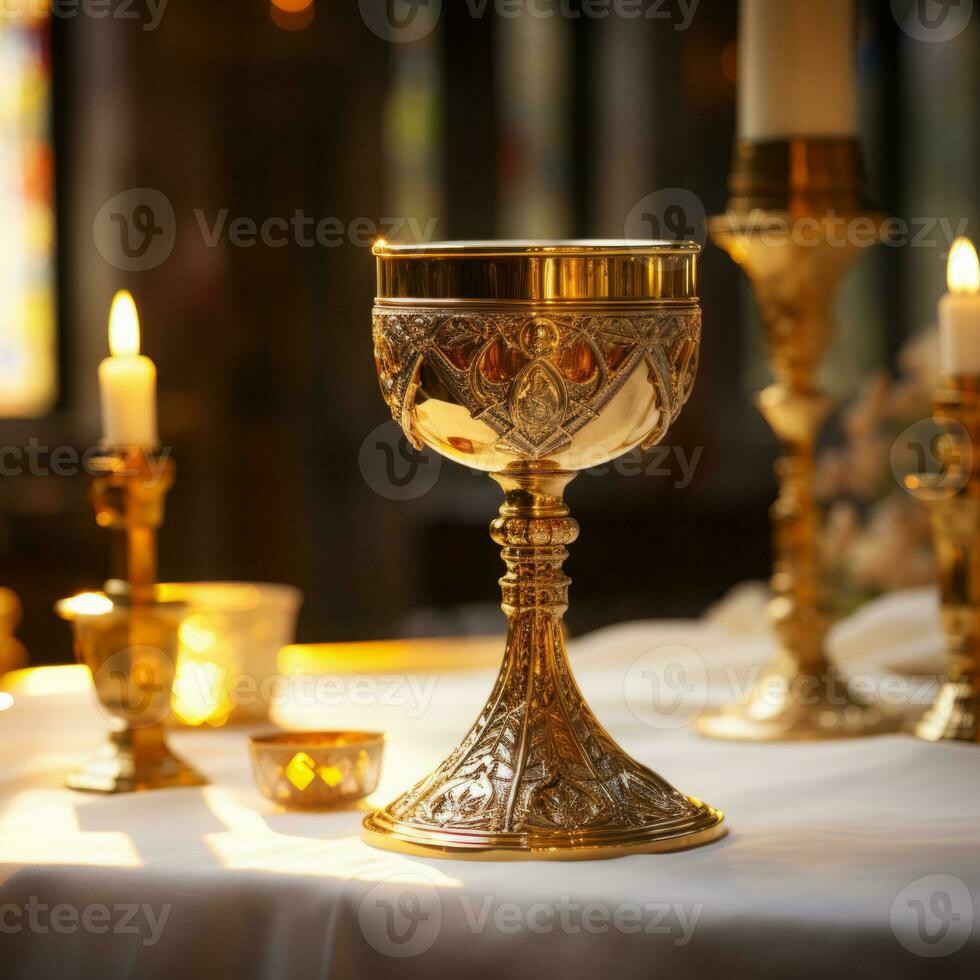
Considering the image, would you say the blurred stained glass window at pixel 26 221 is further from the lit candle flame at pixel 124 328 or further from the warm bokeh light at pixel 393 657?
the lit candle flame at pixel 124 328

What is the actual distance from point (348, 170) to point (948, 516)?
3.63m

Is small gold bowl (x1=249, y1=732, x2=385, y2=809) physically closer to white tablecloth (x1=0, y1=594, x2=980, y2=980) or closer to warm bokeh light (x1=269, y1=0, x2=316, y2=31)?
white tablecloth (x1=0, y1=594, x2=980, y2=980)

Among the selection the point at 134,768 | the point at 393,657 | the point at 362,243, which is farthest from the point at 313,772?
the point at 362,243

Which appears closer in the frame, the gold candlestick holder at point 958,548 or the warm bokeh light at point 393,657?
the gold candlestick holder at point 958,548

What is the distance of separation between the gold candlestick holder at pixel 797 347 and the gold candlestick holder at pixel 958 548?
0.35ft

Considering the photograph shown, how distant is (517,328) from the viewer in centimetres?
116

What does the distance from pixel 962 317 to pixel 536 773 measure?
60cm

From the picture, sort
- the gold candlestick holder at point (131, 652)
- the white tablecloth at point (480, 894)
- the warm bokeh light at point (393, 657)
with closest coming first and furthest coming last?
the white tablecloth at point (480, 894) < the gold candlestick holder at point (131, 652) < the warm bokeh light at point (393, 657)

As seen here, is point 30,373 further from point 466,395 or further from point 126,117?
point 466,395

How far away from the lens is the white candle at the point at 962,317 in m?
1.56

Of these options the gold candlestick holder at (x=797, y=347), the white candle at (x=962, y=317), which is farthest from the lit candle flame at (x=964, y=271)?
the gold candlestick holder at (x=797, y=347)

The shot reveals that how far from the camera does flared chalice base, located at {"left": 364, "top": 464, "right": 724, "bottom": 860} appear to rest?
119 centimetres

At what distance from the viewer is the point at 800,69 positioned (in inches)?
68.5

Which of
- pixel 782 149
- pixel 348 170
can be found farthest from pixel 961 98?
pixel 782 149
